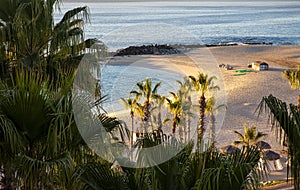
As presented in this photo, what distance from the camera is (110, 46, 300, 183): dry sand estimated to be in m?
28.6

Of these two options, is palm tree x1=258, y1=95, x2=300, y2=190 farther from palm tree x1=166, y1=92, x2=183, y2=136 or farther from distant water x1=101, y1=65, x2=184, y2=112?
distant water x1=101, y1=65, x2=184, y2=112

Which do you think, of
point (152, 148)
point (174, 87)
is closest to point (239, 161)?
point (152, 148)

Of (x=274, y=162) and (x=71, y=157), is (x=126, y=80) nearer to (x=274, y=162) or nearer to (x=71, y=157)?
(x=274, y=162)

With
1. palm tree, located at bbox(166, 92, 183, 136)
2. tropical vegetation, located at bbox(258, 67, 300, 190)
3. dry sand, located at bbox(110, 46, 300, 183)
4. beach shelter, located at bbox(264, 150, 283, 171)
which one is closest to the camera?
tropical vegetation, located at bbox(258, 67, 300, 190)

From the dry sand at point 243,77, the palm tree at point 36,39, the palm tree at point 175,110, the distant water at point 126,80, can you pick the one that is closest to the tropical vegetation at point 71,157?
the palm tree at point 36,39

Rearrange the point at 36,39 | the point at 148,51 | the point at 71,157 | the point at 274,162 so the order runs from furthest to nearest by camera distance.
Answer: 1. the point at 148,51
2. the point at 274,162
3. the point at 36,39
4. the point at 71,157

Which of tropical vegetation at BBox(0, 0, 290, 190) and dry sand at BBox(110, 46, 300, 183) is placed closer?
tropical vegetation at BBox(0, 0, 290, 190)

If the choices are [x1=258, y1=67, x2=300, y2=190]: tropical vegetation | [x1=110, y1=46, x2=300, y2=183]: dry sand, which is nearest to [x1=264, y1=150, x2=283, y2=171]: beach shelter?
[x1=110, y1=46, x2=300, y2=183]: dry sand

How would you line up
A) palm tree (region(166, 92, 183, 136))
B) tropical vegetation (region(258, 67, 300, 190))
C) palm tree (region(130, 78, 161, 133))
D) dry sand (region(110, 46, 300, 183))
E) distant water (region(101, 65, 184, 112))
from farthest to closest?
distant water (region(101, 65, 184, 112))
dry sand (region(110, 46, 300, 183))
palm tree (region(130, 78, 161, 133))
palm tree (region(166, 92, 183, 136))
tropical vegetation (region(258, 67, 300, 190))

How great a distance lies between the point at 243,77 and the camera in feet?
149

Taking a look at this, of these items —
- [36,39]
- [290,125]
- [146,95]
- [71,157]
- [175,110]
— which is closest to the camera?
[71,157]

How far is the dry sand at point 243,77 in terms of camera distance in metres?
28.6

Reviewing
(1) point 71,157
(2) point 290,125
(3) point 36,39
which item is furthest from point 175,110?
(1) point 71,157

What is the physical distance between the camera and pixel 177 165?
5.27 metres
